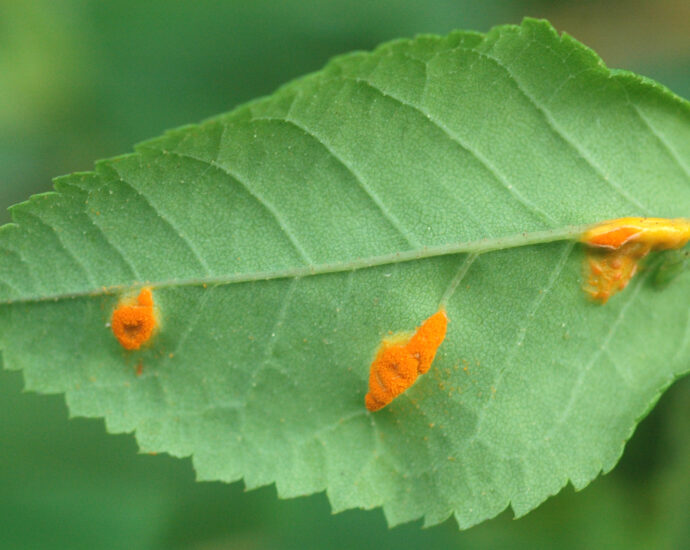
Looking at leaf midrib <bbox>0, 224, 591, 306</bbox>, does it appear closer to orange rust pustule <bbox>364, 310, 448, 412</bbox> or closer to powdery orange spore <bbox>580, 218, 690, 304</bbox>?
powdery orange spore <bbox>580, 218, 690, 304</bbox>

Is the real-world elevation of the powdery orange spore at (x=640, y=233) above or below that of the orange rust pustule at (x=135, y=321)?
above

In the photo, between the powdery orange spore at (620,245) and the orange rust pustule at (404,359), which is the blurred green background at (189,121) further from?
the orange rust pustule at (404,359)

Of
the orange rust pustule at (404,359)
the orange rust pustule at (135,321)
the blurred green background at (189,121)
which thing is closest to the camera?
the orange rust pustule at (135,321)

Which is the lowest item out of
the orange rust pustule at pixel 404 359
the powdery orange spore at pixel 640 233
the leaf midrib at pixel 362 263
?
the orange rust pustule at pixel 404 359

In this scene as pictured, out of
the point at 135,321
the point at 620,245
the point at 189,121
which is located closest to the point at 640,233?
the point at 620,245

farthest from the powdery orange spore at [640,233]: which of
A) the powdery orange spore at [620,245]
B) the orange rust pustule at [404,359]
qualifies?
the orange rust pustule at [404,359]
